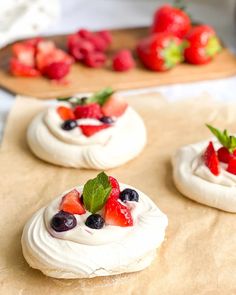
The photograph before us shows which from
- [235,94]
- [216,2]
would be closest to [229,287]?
[235,94]

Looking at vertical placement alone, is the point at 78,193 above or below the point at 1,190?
above

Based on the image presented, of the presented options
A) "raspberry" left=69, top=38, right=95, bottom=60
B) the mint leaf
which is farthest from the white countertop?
the mint leaf

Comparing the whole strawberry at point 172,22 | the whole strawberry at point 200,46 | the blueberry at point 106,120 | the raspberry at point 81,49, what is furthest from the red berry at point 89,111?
the whole strawberry at point 172,22

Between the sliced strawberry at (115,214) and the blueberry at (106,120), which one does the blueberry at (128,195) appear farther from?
the blueberry at (106,120)

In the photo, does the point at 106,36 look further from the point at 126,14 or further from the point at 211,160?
the point at 211,160

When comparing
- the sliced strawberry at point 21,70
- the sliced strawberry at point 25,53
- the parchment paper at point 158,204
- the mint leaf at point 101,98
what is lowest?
the parchment paper at point 158,204

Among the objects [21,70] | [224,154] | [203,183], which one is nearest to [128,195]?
[203,183]

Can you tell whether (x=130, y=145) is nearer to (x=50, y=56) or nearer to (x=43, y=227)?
(x=43, y=227)
